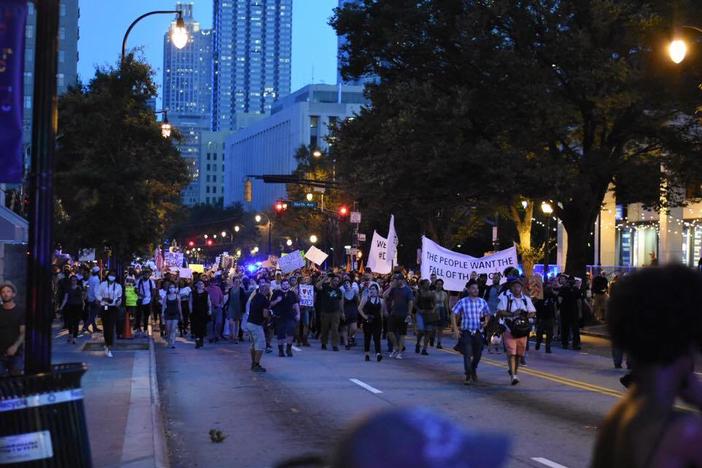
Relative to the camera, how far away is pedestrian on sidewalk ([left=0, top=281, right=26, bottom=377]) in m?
10.7

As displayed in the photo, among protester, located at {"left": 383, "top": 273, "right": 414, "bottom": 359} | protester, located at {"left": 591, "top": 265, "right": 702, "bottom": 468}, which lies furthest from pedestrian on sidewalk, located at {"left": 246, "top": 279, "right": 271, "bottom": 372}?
protester, located at {"left": 591, "top": 265, "right": 702, "bottom": 468}

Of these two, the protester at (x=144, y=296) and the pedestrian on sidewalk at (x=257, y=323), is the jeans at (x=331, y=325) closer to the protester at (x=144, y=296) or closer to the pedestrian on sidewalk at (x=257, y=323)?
the pedestrian on sidewalk at (x=257, y=323)

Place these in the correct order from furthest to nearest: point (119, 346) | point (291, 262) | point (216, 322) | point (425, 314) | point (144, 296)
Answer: point (291, 262)
point (144, 296)
point (216, 322)
point (425, 314)
point (119, 346)

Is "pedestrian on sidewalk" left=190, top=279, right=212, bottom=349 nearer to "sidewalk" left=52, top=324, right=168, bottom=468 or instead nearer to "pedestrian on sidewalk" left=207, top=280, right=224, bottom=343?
"pedestrian on sidewalk" left=207, top=280, right=224, bottom=343

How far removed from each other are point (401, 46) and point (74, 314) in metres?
13.2

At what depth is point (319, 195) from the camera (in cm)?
6544

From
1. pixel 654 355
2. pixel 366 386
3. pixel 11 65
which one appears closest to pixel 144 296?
pixel 366 386

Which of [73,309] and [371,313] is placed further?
[73,309]

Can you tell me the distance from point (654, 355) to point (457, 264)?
24449 millimetres

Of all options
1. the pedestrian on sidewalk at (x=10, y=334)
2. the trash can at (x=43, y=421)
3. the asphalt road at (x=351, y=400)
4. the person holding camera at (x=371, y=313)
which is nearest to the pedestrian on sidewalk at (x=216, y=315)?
the asphalt road at (x=351, y=400)

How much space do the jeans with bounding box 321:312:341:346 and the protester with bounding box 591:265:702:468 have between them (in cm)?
2033

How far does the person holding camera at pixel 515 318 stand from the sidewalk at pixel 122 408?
18.7ft

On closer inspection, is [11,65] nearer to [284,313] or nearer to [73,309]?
[284,313]

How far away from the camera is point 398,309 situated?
20688mm
